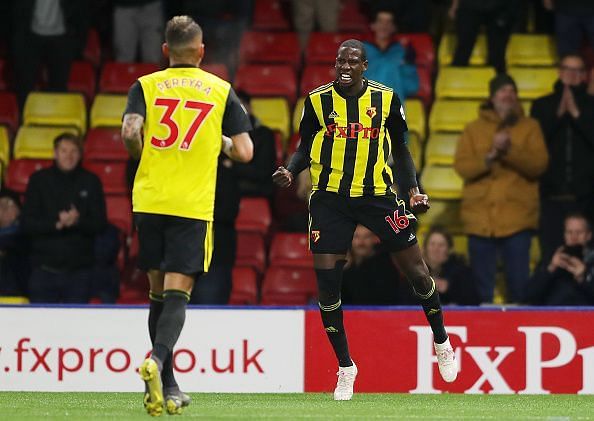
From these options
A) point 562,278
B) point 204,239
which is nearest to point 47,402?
→ point 204,239

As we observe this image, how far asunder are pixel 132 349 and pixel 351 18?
5940 millimetres

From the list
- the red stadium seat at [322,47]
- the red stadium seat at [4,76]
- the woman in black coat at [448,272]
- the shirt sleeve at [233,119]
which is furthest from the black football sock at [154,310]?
the red stadium seat at [4,76]

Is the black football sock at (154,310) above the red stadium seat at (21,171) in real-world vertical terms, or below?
below

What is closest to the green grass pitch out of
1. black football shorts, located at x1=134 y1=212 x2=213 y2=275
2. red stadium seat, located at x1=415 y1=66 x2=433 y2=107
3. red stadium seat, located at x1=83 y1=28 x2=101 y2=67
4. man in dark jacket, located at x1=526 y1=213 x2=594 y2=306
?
black football shorts, located at x1=134 y1=212 x2=213 y2=275

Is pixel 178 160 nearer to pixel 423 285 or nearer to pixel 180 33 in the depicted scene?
pixel 180 33

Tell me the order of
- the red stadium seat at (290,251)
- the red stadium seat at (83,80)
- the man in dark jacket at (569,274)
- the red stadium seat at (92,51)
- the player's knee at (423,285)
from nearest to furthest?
the player's knee at (423,285)
the man in dark jacket at (569,274)
the red stadium seat at (290,251)
the red stadium seat at (83,80)
the red stadium seat at (92,51)

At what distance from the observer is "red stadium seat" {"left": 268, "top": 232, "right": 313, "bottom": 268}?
13.1 meters

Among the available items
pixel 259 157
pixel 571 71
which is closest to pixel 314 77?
pixel 259 157

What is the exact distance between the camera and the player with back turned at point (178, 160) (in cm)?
756

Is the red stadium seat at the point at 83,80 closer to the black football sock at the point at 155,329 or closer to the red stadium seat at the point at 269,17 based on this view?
the red stadium seat at the point at 269,17

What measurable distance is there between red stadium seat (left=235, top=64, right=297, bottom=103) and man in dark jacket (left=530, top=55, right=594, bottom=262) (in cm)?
278

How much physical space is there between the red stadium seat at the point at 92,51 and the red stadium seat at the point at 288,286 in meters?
3.62

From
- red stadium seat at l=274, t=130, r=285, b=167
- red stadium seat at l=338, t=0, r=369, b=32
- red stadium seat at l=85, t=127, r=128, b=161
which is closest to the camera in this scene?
red stadium seat at l=274, t=130, r=285, b=167

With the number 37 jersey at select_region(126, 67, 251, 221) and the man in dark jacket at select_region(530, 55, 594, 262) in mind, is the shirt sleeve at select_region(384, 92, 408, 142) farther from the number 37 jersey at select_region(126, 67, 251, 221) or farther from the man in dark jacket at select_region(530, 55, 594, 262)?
the man in dark jacket at select_region(530, 55, 594, 262)
